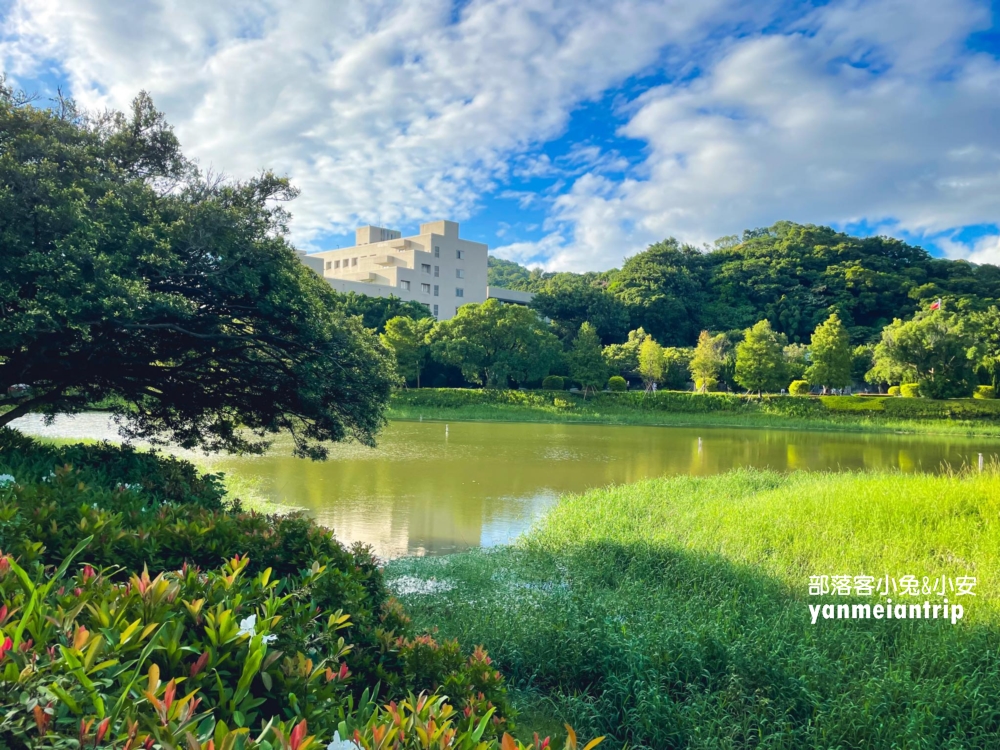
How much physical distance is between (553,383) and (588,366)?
2145mm

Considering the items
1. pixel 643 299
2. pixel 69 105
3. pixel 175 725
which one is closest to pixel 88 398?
pixel 69 105

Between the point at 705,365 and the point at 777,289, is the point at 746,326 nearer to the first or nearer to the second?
the point at 777,289

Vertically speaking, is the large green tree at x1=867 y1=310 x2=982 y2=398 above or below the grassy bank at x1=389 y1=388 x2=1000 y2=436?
above

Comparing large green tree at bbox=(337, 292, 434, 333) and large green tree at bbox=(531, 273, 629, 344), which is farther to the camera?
large green tree at bbox=(531, 273, 629, 344)

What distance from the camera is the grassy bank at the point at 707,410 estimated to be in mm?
27797

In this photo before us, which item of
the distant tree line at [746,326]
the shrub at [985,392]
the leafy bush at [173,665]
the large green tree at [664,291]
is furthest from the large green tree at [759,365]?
the leafy bush at [173,665]

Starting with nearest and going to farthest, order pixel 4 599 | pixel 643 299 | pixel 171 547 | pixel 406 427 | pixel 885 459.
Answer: pixel 4 599 → pixel 171 547 → pixel 885 459 → pixel 406 427 → pixel 643 299

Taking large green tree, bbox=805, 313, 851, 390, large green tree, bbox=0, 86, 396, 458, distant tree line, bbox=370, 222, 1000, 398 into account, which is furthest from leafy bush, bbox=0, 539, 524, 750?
large green tree, bbox=805, 313, 851, 390

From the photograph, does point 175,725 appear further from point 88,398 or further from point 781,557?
point 88,398

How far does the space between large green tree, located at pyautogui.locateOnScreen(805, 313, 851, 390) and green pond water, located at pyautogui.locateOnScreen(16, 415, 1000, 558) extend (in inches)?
291

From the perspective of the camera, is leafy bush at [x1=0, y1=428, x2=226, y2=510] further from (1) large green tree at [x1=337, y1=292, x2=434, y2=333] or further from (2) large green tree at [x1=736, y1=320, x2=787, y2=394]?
(1) large green tree at [x1=337, y1=292, x2=434, y2=333]

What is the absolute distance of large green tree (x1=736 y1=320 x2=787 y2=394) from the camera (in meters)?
31.4

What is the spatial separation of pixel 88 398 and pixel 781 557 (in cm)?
792

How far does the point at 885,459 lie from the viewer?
1802 centimetres
